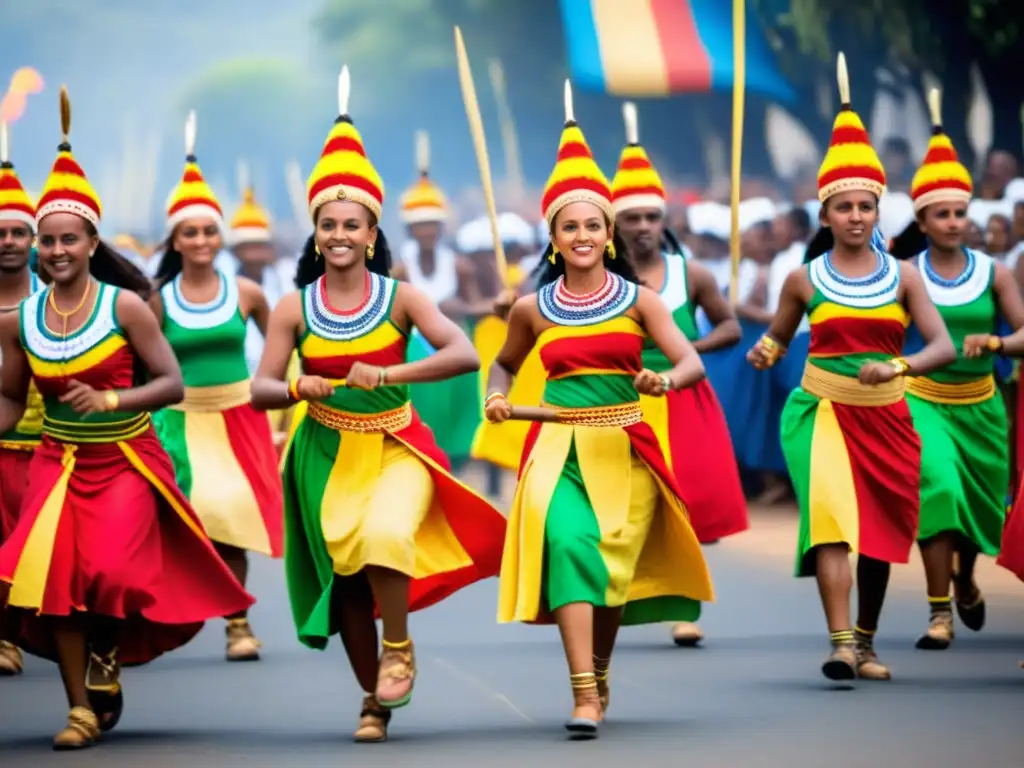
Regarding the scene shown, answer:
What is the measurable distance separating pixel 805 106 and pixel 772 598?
15023 mm

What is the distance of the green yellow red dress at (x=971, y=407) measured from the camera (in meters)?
11.6

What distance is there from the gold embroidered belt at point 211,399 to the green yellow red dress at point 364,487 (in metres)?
2.61

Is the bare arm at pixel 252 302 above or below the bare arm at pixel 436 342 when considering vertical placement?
above

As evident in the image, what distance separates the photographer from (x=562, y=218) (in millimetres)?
9602

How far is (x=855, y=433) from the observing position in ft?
34.7

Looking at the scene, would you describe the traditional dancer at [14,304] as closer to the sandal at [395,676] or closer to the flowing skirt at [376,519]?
the flowing skirt at [376,519]

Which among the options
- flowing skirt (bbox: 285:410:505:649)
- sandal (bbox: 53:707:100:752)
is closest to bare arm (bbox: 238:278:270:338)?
flowing skirt (bbox: 285:410:505:649)

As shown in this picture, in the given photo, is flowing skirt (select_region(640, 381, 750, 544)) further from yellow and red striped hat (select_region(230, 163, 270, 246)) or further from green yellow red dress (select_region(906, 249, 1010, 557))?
yellow and red striped hat (select_region(230, 163, 270, 246))

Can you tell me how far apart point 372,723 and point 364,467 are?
91cm

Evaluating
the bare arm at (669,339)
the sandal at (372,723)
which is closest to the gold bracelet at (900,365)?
the bare arm at (669,339)

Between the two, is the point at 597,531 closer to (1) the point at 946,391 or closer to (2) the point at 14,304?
(1) the point at 946,391

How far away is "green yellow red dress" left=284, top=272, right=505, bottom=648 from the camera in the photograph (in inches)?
362

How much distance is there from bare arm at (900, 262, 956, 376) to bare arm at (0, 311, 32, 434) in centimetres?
341

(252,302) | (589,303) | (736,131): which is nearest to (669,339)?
(589,303)
